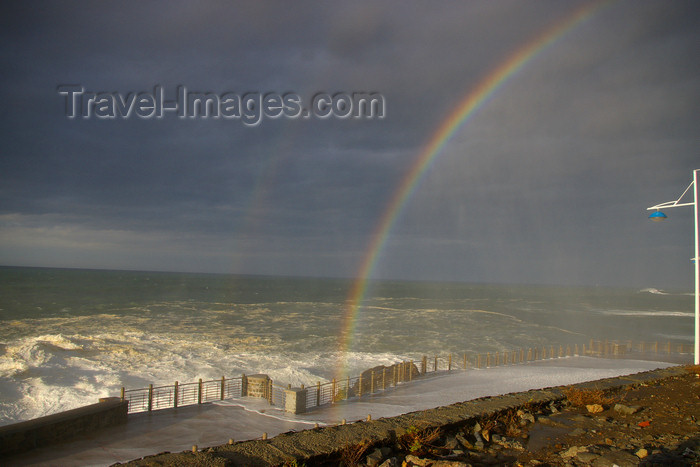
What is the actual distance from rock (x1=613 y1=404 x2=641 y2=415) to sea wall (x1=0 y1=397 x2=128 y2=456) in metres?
11.7

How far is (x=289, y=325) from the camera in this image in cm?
5388

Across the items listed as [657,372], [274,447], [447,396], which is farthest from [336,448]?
[447,396]

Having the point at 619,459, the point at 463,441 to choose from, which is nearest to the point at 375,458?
the point at 463,441

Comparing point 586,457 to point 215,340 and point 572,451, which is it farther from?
point 215,340

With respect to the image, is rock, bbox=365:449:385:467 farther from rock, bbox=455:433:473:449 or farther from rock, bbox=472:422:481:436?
rock, bbox=472:422:481:436

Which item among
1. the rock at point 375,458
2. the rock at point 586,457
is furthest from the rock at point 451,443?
the rock at point 586,457

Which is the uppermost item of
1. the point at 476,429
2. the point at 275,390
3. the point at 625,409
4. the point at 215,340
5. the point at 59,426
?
the point at 476,429

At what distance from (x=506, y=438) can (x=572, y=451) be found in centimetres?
83

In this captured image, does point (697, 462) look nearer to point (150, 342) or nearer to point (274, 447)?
point (274, 447)

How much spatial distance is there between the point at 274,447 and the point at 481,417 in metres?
2.97

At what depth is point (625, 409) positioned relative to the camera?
7.06m

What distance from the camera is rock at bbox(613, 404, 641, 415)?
22.9ft

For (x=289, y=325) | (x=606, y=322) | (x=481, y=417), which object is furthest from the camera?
(x=606, y=322)

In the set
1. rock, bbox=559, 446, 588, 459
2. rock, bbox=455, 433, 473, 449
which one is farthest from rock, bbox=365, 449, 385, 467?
rock, bbox=559, 446, 588, 459
